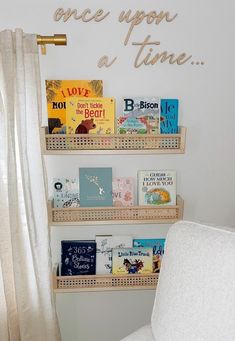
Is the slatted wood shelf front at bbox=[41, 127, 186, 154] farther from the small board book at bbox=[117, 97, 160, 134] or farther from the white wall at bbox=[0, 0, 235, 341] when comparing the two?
the white wall at bbox=[0, 0, 235, 341]

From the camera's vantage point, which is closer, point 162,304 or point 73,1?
point 162,304

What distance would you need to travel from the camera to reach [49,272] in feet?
5.65

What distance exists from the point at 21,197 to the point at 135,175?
578 mm

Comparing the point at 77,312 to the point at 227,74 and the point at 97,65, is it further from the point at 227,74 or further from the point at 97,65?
the point at 227,74

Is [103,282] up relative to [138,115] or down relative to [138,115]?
down

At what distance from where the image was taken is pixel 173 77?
1745 mm

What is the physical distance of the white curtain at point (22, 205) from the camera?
150cm

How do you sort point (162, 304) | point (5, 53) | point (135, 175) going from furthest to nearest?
point (135, 175), point (5, 53), point (162, 304)

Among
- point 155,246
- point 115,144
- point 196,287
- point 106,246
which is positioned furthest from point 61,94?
point 196,287

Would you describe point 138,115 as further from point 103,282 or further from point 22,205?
point 103,282

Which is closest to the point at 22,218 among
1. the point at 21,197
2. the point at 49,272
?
the point at 21,197

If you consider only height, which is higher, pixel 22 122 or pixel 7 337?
pixel 22 122

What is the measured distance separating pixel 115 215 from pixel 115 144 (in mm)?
347

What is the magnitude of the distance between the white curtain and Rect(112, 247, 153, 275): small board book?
35 centimetres
